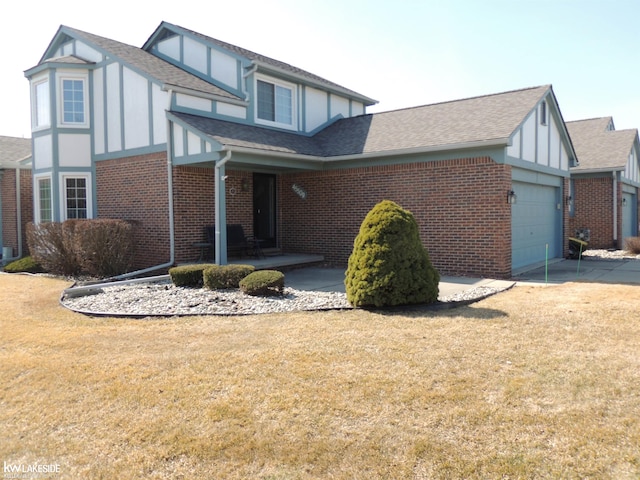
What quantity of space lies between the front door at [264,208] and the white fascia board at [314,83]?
117 inches

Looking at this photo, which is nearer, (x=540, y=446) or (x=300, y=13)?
(x=540, y=446)

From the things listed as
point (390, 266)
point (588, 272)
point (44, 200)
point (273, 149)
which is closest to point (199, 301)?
point (390, 266)

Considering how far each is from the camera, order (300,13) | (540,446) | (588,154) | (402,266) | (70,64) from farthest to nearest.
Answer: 1. (588,154)
2. (70,64)
3. (300,13)
4. (402,266)
5. (540,446)

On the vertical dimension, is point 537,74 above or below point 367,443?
above

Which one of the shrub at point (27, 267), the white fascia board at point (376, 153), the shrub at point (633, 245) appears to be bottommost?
the shrub at point (27, 267)

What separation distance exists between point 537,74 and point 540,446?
48.5 ft

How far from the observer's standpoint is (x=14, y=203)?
17.5m

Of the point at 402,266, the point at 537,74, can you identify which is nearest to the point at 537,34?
the point at 537,74

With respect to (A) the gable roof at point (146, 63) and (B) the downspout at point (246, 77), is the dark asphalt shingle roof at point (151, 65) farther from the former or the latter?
(B) the downspout at point (246, 77)

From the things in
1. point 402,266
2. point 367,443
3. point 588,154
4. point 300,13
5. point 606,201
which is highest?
point 300,13

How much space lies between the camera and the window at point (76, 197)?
46.1 ft

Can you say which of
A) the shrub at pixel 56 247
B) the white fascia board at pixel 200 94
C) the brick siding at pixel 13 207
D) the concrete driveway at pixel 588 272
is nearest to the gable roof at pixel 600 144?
the concrete driveway at pixel 588 272

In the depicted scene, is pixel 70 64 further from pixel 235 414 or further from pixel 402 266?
pixel 235 414

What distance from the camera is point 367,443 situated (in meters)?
3.56
